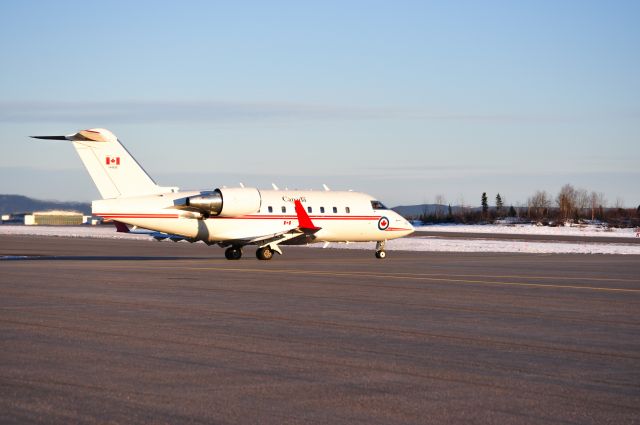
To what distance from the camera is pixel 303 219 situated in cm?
4112

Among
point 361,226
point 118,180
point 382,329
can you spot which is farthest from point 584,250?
point 382,329

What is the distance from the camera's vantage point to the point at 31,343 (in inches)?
514

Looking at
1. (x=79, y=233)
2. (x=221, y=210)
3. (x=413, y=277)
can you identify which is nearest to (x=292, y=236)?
(x=221, y=210)

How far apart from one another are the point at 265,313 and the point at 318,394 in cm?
775

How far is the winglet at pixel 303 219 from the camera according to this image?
40781 mm

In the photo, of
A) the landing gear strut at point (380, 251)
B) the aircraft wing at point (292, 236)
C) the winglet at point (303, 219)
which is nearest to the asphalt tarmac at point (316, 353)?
the aircraft wing at point (292, 236)

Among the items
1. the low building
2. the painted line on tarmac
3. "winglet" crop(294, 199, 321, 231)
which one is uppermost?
the low building

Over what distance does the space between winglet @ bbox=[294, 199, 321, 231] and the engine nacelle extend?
5.96 feet

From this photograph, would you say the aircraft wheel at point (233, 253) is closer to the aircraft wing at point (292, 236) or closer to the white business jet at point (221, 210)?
the white business jet at point (221, 210)

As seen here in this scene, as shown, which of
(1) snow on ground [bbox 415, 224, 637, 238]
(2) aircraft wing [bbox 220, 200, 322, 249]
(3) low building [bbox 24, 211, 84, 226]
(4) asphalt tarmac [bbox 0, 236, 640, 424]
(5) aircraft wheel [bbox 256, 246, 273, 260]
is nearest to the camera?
(4) asphalt tarmac [bbox 0, 236, 640, 424]

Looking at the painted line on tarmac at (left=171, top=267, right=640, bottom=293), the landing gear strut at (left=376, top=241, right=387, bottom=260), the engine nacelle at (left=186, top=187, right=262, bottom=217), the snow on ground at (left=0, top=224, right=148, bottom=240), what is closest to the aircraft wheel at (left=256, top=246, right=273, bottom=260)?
the engine nacelle at (left=186, top=187, right=262, bottom=217)

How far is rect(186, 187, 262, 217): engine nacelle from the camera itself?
128 feet

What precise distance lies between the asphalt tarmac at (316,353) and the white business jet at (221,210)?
543 inches

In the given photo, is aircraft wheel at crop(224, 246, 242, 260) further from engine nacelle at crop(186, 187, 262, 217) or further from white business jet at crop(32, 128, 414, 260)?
engine nacelle at crop(186, 187, 262, 217)
